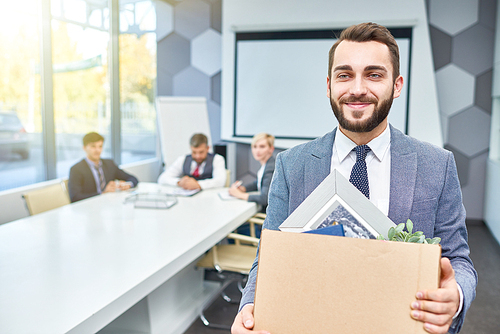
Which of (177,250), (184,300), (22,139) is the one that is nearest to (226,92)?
(22,139)

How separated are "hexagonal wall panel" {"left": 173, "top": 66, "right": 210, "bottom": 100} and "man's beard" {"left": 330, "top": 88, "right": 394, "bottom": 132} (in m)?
5.39

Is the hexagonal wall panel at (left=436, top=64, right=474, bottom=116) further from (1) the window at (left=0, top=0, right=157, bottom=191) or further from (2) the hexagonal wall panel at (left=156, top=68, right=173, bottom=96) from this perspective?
(1) the window at (left=0, top=0, right=157, bottom=191)

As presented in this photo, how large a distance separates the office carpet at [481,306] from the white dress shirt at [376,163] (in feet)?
6.49

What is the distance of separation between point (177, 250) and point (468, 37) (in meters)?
5.05

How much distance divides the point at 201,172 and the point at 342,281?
11.5 feet

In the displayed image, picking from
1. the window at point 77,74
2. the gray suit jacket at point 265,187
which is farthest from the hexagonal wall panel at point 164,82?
the gray suit jacket at point 265,187

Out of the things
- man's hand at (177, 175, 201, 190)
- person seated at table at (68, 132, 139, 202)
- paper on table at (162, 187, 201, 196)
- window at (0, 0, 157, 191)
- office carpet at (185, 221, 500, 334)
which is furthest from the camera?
window at (0, 0, 157, 191)

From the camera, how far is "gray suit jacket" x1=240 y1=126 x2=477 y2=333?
0.90 metres

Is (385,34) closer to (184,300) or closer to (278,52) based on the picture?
(184,300)

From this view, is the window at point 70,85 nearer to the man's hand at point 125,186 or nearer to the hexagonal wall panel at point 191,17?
the hexagonal wall panel at point 191,17

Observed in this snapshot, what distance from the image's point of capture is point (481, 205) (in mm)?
5434

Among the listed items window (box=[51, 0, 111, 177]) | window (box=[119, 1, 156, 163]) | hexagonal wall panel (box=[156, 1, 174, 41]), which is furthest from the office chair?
hexagonal wall panel (box=[156, 1, 174, 41])

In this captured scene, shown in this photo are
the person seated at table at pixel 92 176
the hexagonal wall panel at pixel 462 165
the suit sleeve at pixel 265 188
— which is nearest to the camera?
the suit sleeve at pixel 265 188

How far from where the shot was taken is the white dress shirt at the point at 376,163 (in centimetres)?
96
